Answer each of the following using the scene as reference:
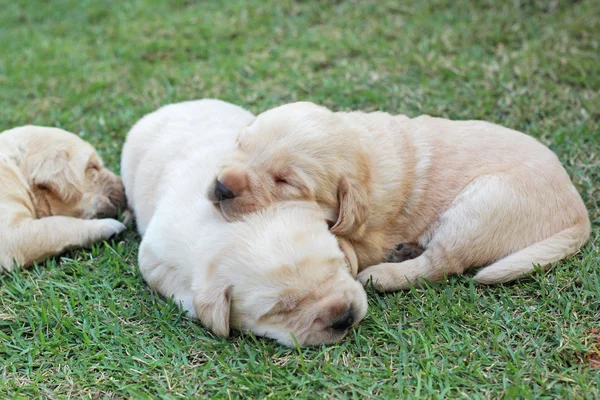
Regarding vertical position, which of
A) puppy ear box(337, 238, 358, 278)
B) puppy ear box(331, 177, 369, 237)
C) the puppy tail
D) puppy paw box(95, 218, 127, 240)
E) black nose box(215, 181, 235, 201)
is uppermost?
black nose box(215, 181, 235, 201)

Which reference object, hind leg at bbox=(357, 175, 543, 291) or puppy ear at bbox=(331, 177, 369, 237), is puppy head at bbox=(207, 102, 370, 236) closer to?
puppy ear at bbox=(331, 177, 369, 237)

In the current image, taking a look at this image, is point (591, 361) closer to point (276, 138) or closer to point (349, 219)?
point (349, 219)

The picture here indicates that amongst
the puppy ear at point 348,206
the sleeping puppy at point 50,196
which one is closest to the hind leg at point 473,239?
the puppy ear at point 348,206

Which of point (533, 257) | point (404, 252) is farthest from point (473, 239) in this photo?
point (404, 252)

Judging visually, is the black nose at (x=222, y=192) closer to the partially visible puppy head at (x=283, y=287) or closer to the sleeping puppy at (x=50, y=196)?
the partially visible puppy head at (x=283, y=287)

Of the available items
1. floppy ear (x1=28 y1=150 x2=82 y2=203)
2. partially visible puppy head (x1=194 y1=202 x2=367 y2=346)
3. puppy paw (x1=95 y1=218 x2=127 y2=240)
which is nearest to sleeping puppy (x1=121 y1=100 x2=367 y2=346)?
partially visible puppy head (x1=194 y1=202 x2=367 y2=346)

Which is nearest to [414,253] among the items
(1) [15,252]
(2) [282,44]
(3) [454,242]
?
(3) [454,242]
